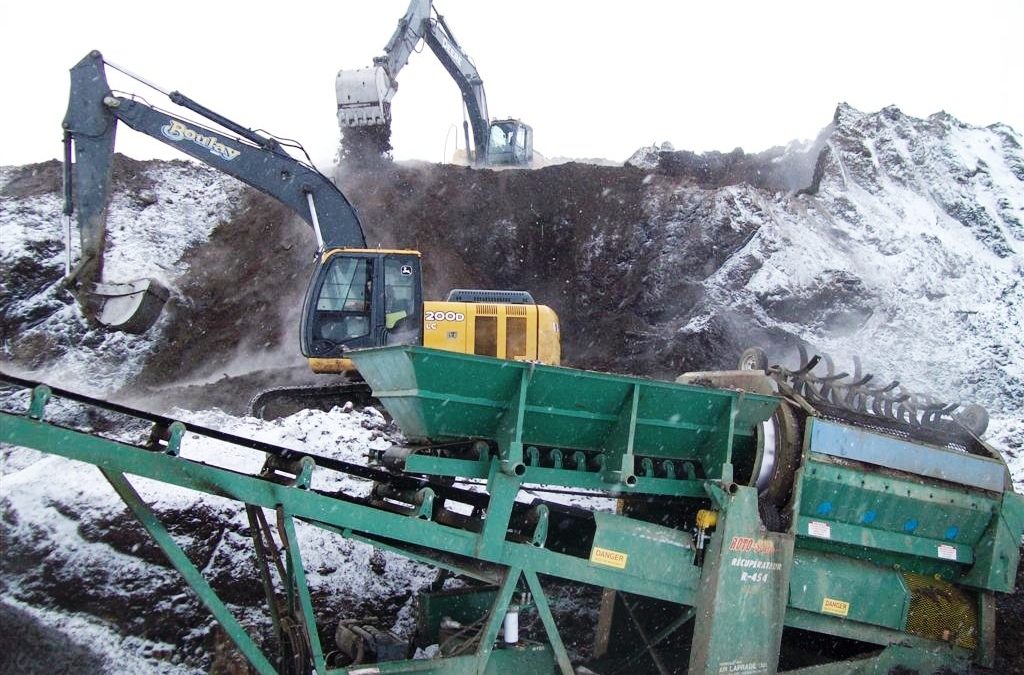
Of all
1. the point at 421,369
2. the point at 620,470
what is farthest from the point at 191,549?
the point at 620,470

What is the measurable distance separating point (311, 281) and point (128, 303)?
2086 millimetres

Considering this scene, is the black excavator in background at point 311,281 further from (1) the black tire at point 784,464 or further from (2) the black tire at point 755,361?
(1) the black tire at point 784,464

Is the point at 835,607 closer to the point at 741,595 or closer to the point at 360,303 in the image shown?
the point at 741,595

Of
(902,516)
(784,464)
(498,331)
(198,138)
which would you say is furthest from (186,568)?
(198,138)

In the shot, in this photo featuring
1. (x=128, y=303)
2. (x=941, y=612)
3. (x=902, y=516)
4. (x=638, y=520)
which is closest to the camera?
(x=638, y=520)

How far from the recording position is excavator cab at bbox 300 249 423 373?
34.6 feet

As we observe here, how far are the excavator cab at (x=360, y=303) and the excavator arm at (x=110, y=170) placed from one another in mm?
1008

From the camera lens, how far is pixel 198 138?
11086 mm

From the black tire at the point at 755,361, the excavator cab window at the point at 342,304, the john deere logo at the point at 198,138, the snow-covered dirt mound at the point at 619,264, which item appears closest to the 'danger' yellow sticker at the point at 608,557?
the black tire at the point at 755,361

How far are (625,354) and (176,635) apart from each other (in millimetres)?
9569

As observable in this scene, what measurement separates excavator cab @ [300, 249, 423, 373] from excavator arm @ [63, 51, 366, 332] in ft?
3.31

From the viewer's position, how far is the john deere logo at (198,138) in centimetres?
1093

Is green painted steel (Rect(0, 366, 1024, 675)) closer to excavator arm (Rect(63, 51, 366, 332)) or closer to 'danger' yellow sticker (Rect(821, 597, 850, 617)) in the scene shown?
'danger' yellow sticker (Rect(821, 597, 850, 617))

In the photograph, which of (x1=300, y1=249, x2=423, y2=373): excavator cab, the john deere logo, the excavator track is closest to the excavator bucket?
the john deere logo
